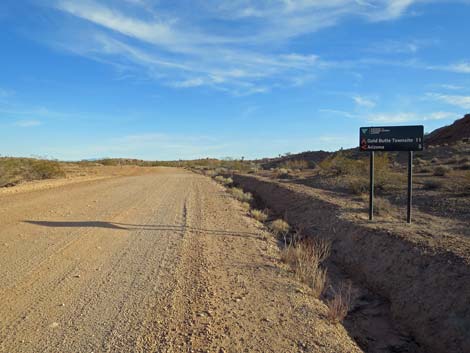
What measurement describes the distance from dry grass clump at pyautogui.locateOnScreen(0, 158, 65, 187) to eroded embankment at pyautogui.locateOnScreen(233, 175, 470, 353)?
26.7 m

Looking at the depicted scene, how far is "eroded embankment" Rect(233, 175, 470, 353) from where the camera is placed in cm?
667

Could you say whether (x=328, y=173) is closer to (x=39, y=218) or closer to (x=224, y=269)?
(x=39, y=218)

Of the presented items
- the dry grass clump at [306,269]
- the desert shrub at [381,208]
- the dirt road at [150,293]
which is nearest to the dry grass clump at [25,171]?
the dirt road at [150,293]

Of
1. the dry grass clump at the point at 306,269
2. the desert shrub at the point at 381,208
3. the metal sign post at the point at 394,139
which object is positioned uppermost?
the metal sign post at the point at 394,139

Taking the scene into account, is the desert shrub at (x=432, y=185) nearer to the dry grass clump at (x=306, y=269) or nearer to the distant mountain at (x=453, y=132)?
the dry grass clump at (x=306, y=269)

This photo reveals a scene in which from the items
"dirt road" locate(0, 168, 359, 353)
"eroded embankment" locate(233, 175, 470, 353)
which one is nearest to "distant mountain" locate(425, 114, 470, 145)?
"eroded embankment" locate(233, 175, 470, 353)

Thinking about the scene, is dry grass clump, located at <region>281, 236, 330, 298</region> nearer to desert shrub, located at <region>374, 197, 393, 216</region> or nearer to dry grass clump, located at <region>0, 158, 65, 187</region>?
desert shrub, located at <region>374, 197, 393, 216</region>

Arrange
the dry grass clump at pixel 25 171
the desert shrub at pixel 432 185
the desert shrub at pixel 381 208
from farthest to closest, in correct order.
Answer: the dry grass clump at pixel 25 171
the desert shrub at pixel 432 185
the desert shrub at pixel 381 208

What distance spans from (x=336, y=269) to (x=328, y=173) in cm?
2566

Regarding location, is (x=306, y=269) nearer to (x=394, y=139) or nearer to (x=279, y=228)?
(x=279, y=228)

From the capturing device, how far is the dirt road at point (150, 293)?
5301 mm

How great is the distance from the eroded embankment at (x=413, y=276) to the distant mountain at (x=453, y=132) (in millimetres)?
57162

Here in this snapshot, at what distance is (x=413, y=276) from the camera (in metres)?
8.49

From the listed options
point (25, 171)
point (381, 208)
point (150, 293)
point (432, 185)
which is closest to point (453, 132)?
point (432, 185)
